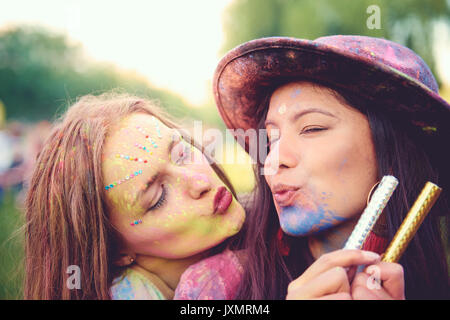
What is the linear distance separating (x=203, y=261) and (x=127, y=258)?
33 centimetres

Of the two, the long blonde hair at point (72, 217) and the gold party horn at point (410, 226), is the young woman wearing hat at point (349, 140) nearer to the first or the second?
the gold party horn at point (410, 226)

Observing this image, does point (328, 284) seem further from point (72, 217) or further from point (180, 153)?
point (72, 217)

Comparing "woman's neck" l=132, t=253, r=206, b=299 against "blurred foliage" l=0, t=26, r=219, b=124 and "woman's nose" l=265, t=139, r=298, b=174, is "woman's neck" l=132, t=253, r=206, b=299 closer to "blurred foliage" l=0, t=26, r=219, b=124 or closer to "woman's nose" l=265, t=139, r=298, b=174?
"woman's nose" l=265, t=139, r=298, b=174

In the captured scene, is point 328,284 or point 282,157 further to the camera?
point 282,157

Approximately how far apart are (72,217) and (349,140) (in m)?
1.05

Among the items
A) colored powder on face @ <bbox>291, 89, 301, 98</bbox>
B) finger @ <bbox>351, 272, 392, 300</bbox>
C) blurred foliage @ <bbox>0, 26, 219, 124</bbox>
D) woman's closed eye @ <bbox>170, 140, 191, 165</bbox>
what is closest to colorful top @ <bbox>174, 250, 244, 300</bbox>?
woman's closed eye @ <bbox>170, 140, 191, 165</bbox>

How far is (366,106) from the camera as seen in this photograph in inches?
49.8

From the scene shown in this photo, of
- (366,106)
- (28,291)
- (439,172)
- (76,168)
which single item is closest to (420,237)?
(439,172)

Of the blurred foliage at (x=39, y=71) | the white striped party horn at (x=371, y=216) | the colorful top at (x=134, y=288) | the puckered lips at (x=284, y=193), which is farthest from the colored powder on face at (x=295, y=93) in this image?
the blurred foliage at (x=39, y=71)

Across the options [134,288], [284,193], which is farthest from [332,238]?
[134,288]

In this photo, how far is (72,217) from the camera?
138 centimetres

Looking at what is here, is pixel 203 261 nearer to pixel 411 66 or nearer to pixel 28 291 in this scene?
pixel 28 291

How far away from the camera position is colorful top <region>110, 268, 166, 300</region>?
139 cm

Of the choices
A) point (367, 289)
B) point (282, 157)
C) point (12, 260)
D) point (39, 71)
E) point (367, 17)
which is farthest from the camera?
point (39, 71)
